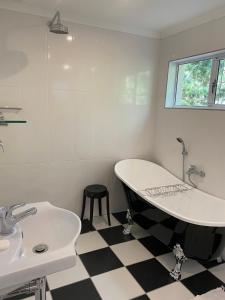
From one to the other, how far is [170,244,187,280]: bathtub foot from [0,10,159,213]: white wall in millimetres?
1288

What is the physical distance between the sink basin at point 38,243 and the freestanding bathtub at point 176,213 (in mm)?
946

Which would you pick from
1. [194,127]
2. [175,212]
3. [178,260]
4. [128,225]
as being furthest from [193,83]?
[178,260]

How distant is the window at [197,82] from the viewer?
2449 mm

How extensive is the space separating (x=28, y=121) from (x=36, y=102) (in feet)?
0.72

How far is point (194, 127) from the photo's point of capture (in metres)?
2.62

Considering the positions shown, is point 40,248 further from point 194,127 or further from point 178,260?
point 194,127

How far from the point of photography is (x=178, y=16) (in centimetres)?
242

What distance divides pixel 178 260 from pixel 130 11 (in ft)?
7.83

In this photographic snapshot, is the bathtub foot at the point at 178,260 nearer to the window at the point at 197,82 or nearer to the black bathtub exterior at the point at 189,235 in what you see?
the black bathtub exterior at the point at 189,235

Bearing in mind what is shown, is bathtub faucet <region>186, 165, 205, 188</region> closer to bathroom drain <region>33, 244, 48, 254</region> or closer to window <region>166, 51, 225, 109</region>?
window <region>166, 51, 225, 109</region>

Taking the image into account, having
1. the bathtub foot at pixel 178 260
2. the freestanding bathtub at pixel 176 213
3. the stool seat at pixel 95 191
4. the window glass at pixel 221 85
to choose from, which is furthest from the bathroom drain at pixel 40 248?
the window glass at pixel 221 85

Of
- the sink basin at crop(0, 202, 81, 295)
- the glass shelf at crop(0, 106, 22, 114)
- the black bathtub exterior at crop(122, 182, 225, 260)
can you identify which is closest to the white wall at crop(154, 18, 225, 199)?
the black bathtub exterior at crop(122, 182, 225, 260)

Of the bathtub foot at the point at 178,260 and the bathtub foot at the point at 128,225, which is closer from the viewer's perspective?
the bathtub foot at the point at 178,260

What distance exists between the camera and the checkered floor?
1823 millimetres
